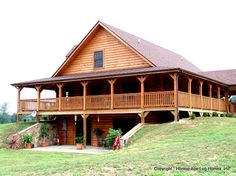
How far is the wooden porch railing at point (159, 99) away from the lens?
69.8 feet

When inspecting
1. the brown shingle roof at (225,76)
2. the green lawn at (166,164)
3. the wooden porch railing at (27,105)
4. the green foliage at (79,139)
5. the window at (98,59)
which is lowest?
the green foliage at (79,139)

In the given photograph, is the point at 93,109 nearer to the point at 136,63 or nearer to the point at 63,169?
the point at 136,63

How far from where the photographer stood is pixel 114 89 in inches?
1057

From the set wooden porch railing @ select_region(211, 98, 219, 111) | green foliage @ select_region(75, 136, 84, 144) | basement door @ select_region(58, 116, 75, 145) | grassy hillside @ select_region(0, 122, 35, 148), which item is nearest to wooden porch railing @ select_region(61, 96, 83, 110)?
green foliage @ select_region(75, 136, 84, 144)

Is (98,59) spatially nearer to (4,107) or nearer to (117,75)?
(117,75)

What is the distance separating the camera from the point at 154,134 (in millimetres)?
18766

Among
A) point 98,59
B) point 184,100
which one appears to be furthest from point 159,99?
point 98,59

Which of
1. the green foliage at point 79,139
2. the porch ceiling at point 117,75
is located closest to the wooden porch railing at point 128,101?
the porch ceiling at point 117,75

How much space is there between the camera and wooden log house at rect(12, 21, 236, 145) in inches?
881

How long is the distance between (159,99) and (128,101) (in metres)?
2.21

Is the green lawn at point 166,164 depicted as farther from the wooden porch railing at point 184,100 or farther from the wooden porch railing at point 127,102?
the wooden porch railing at point 127,102

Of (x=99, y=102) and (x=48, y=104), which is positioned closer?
(x=99, y=102)

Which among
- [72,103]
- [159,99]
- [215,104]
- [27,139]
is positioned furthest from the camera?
[215,104]

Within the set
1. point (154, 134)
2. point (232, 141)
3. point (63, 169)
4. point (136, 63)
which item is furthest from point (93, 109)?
point (63, 169)
